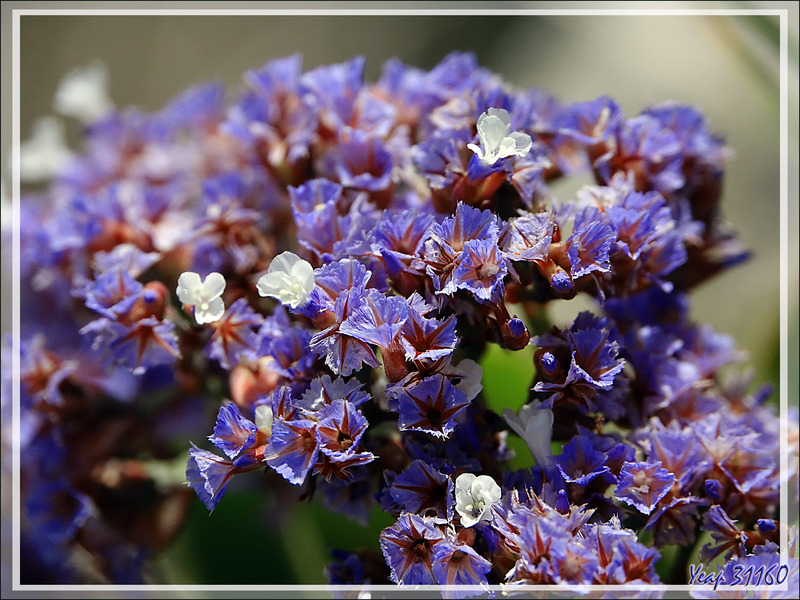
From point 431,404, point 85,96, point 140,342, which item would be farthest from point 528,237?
point 85,96

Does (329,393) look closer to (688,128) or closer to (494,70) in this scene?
(688,128)

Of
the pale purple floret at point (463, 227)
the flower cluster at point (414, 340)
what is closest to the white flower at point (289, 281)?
the flower cluster at point (414, 340)

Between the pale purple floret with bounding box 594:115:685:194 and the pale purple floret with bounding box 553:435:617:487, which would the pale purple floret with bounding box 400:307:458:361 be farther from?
the pale purple floret with bounding box 594:115:685:194

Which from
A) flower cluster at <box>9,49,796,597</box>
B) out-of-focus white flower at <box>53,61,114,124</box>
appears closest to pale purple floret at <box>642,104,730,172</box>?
flower cluster at <box>9,49,796,597</box>

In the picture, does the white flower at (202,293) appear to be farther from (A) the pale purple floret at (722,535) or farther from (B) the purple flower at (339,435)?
(A) the pale purple floret at (722,535)

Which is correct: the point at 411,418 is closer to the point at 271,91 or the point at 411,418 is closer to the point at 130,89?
the point at 271,91

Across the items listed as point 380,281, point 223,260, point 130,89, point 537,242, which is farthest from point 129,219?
point 130,89
